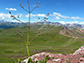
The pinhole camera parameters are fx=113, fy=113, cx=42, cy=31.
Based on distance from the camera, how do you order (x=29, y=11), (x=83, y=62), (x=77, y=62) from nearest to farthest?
1. (x=29, y=11)
2. (x=83, y=62)
3. (x=77, y=62)

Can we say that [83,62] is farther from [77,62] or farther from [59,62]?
[59,62]

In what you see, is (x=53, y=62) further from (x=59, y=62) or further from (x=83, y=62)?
(x=83, y=62)

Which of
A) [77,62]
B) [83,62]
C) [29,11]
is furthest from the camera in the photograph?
[77,62]

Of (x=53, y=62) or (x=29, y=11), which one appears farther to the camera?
(x=53, y=62)

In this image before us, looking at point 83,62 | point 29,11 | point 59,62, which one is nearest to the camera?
point 29,11

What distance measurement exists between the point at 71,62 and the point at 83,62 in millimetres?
1327

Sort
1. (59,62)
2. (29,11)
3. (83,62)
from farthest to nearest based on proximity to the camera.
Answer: (59,62), (83,62), (29,11)

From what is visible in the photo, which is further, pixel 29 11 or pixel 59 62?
pixel 59 62

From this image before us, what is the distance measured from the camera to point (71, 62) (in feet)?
42.0

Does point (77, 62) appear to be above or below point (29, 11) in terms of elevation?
below

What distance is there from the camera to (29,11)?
14.7 ft

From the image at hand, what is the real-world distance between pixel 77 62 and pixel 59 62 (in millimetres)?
2161

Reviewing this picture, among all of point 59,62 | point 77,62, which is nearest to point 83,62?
point 77,62

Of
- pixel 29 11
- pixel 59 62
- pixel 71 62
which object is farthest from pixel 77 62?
pixel 29 11
